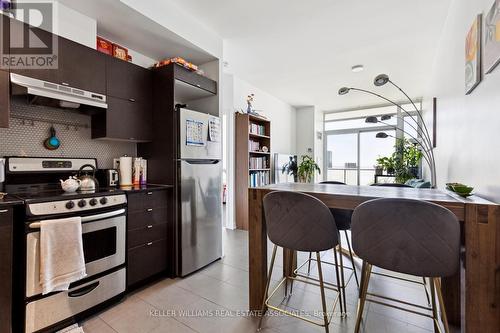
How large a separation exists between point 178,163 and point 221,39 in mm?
1742

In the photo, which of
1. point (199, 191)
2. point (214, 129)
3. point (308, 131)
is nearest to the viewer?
point (199, 191)

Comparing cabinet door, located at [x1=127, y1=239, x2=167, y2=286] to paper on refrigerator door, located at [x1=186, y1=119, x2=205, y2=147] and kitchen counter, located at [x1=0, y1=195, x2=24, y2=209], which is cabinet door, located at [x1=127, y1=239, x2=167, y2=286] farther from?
paper on refrigerator door, located at [x1=186, y1=119, x2=205, y2=147]

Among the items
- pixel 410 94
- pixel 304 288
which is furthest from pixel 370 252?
pixel 410 94

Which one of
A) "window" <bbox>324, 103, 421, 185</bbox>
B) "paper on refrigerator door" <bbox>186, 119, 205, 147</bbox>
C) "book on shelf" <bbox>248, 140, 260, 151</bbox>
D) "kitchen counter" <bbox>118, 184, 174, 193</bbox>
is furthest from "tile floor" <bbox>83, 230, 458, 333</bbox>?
"window" <bbox>324, 103, 421, 185</bbox>

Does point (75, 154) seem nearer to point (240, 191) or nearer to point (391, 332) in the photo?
point (240, 191)

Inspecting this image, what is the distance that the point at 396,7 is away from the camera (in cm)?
239

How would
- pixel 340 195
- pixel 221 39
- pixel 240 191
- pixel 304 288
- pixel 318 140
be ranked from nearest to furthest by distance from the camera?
pixel 340 195 → pixel 304 288 → pixel 221 39 → pixel 240 191 → pixel 318 140

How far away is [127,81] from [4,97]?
0.95 meters

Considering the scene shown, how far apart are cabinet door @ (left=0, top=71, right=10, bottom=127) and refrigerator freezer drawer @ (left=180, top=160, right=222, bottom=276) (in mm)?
1285

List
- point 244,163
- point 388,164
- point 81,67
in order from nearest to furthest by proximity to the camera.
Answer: point 81,67, point 244,163, point 388,164

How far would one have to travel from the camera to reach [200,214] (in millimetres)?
2590

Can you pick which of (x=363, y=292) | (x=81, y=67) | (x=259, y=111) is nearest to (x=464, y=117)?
(x=363, y=292)

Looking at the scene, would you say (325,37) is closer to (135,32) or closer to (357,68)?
(357,68)

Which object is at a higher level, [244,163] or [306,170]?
[244,163]
